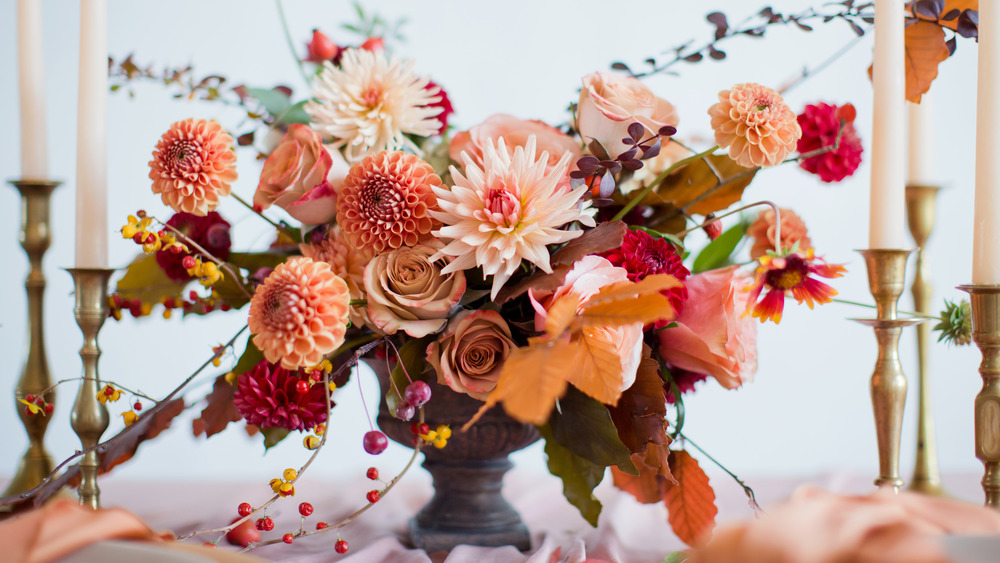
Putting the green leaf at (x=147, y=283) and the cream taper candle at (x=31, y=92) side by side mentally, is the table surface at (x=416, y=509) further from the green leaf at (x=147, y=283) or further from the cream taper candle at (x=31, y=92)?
the cream taper candle at (x=31, y=92)

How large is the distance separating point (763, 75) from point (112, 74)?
106 centimetres

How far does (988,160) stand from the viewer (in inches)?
19.5

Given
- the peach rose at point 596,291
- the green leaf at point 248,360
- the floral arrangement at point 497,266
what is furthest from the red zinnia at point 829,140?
the green leaf at point 248,360

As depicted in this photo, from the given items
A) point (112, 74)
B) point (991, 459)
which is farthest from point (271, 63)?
point (991, 459)

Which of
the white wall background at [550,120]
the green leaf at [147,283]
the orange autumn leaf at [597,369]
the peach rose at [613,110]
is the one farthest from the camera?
the white wall background at [550,120]

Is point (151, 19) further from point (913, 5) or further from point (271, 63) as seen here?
point (913, 5)

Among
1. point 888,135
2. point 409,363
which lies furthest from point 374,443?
point 888,135

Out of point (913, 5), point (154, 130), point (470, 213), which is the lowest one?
point (470, 213)

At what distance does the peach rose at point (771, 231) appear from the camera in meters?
0.60

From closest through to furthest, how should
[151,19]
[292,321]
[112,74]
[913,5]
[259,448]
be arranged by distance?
[292,321] < [913,5] < [112,74] < [151,19] < [259,448]

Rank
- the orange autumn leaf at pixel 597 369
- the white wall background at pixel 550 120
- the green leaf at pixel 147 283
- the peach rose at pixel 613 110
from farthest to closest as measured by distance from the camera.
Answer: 1. the white wall background at pixel 550 120
2. the green leaf at pixel 147 283
3. the peach rose at pixel 613 110
4. the orange autumn leaf at pixel 597 369

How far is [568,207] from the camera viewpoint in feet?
1.47

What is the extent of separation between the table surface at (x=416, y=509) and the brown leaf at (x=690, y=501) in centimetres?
3

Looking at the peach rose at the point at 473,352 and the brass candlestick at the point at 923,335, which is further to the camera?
the brass candlestick at the point at 923,335
